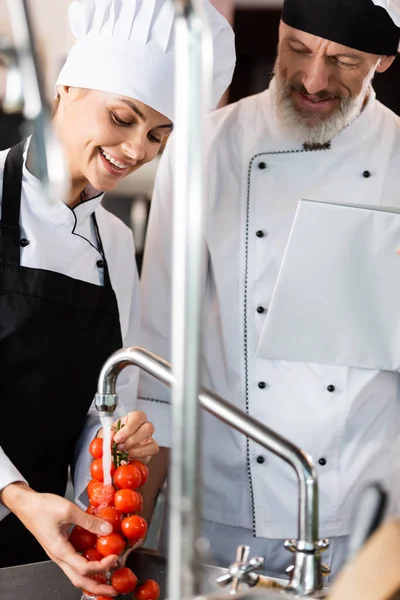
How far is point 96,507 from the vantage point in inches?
53.4

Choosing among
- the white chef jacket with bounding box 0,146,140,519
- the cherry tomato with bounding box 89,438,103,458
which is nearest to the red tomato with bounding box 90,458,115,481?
the cherry tomato with bounding box 89,438,103,458

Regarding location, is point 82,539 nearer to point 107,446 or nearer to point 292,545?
point 107,446

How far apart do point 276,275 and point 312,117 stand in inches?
15.5

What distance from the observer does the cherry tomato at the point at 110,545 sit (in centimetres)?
132

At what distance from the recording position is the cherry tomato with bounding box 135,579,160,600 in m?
1.38

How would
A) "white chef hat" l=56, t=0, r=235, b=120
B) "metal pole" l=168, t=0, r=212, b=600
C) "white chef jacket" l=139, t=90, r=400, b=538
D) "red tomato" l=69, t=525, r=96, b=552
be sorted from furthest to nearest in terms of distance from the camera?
"white chef jacket" l=139, t=90, r=400, b=538 → "white chef hat" l=56, t=0, r=235, b=120 → "red tomato" l=69, t=525, r=96, b=552 → "metal pole" l=168, t=0, r=212, b=600

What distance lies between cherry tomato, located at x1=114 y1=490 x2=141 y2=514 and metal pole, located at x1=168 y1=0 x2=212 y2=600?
71 cm

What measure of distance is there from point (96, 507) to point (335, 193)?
1065 mm

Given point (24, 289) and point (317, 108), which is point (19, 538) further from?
point (317, 108)

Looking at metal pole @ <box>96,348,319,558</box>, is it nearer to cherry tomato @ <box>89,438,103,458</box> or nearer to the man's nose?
cherry tomato @ <box>89,438,103,458</box>

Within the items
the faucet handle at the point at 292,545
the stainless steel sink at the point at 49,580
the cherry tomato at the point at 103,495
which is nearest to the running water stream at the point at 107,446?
A: the cherry tomato at the point at 103,495

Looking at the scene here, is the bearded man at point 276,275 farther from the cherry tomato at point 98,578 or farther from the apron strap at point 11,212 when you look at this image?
the cherry tomato at point 98,578

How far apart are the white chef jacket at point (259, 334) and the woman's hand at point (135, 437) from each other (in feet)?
1.65

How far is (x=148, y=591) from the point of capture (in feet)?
4.52
